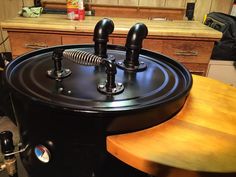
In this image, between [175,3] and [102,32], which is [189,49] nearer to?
[175,3]

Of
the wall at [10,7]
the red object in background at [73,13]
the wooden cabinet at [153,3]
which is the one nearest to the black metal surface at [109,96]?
the red object in background at [73,13]

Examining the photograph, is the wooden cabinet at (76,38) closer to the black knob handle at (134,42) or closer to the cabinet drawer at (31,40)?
the cabinet drawer at (31,40)

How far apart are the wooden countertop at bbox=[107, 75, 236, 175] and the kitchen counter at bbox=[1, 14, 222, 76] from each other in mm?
879

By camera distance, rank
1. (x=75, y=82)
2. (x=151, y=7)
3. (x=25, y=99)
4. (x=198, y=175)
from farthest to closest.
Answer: (x=151, y=7) < (x=75, y=82) < (x=25, y=99) < (x=198, y=175)

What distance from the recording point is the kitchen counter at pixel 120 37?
4.65ft

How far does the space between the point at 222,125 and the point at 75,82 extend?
416 millimetres

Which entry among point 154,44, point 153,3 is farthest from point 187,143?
point 153,3

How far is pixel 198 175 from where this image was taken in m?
0.43

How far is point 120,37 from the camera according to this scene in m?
1.44

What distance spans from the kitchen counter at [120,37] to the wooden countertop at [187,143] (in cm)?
88

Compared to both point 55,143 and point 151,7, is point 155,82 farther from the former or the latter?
point 151,7

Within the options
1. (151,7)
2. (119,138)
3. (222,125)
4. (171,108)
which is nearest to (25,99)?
(119,138)

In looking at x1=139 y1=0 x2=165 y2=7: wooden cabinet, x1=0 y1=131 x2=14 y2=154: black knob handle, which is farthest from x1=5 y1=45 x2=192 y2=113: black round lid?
x1=139 y1=0 x2=165 y2=7: wooden cabinet

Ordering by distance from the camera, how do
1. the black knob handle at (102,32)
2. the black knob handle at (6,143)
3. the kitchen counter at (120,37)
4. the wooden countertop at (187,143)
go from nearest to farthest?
the wooden countertop at (187,143) → the black knob handle at (6,143) → the black knob handle at (102,32) → the kitchen counter at (120,37)
